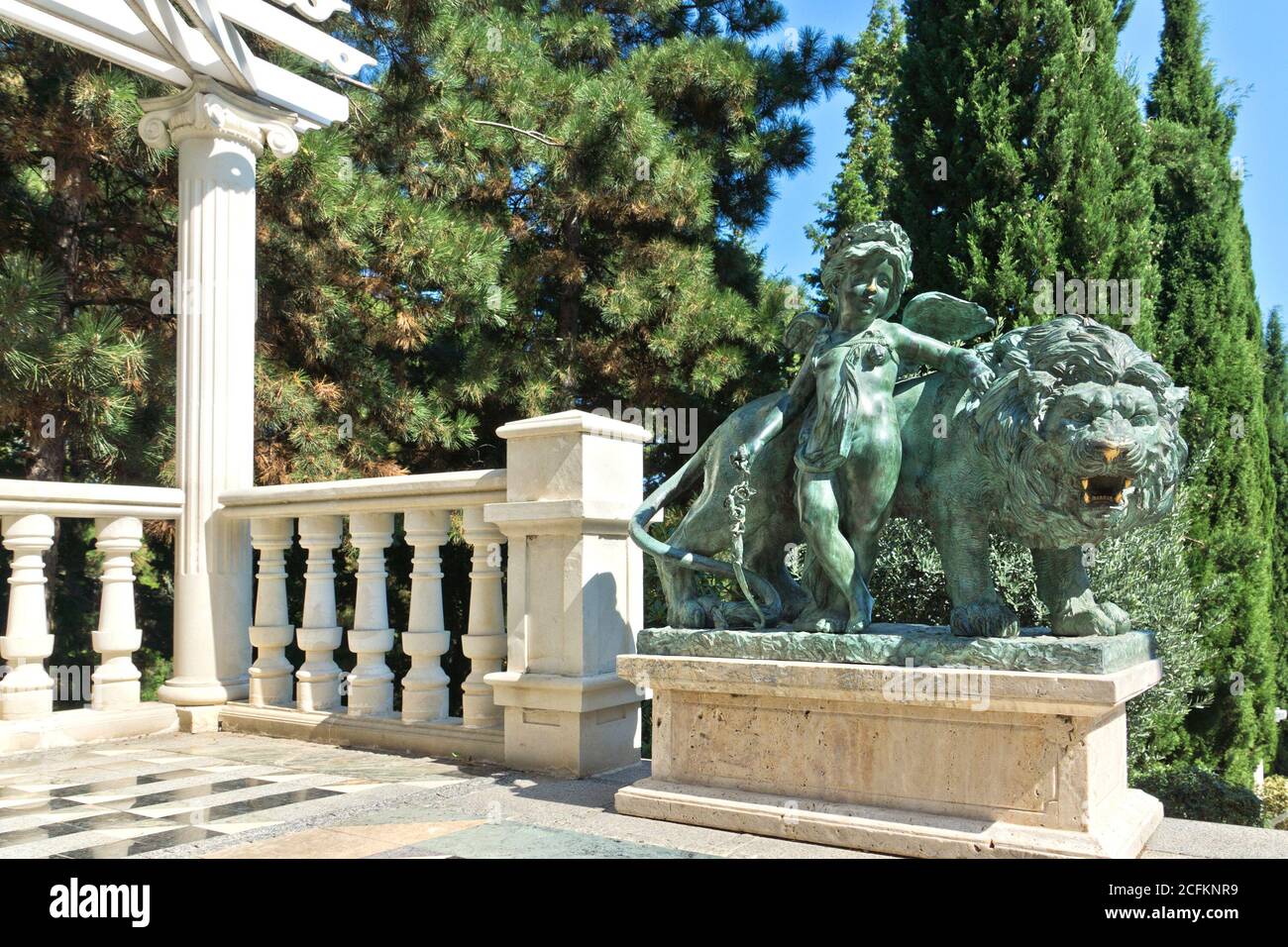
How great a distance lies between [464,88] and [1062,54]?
525 centimetres

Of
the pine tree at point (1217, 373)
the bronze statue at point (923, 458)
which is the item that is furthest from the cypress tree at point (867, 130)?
the bronze statue at point (923, 458)

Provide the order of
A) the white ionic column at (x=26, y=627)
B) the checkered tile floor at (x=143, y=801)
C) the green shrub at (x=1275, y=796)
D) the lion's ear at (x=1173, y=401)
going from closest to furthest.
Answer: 1. the lion's ear at (x=1173, y=401)
2. the checkered tile floor at (x=143, y=801)
3. the white ionic column at (x=26, y=627)
4. the green shrub at (x=1275, y=796)

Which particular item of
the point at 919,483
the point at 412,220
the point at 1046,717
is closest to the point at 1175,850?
the point at 1046,717

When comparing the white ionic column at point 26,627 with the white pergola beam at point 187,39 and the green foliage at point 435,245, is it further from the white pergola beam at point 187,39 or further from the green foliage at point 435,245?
the white pergola beam at point 187,39

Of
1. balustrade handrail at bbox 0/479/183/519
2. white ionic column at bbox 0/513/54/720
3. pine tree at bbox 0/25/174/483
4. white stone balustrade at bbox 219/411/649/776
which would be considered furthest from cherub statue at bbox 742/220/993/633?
pine tree at bbox 0/25/174/483

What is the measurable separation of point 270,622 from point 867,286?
3772 mm

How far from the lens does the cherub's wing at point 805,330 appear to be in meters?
3.82

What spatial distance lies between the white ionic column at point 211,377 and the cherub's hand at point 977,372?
14.2 ft

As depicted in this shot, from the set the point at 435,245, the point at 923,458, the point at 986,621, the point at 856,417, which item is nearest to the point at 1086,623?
the point at 986,621

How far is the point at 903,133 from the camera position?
863 cm

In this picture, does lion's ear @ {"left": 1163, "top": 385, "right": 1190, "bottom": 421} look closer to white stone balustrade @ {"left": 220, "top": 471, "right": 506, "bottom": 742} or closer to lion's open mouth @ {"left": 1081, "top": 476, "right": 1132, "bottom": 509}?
lion's open mouth @ {"left": 1081, "top": 476, "right": 1132, "bottom": 509}

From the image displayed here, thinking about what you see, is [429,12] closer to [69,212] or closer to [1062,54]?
[69,212]

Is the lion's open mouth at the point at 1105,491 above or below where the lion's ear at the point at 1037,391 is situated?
below

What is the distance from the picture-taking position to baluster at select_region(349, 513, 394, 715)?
5.11 metres
